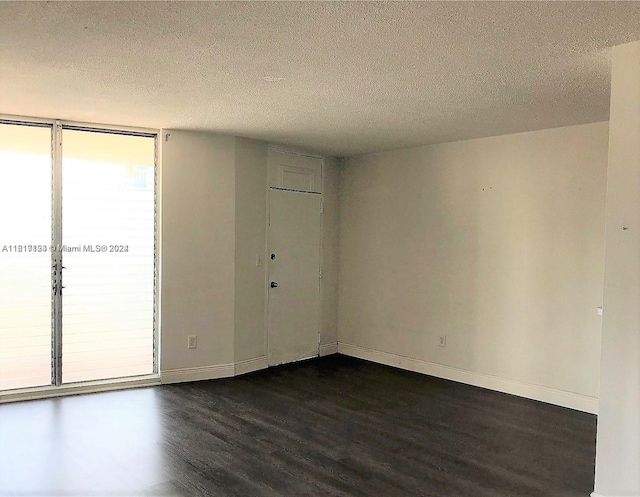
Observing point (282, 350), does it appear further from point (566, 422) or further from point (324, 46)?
point (324, 46)

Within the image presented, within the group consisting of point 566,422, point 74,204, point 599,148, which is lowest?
point 566,422

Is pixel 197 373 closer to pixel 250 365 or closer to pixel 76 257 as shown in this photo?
pixel 250 365

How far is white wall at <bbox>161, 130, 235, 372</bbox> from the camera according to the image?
16.4ft

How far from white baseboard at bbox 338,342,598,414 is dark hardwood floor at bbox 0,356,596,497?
0.11 metres

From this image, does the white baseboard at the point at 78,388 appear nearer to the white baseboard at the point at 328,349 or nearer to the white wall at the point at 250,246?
the white wall at the point at 250,246

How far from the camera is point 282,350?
232 inches

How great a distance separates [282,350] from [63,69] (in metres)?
3.64

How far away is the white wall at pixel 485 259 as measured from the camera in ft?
14.7

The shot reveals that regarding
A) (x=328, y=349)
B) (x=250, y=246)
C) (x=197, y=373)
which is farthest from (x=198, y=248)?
(x=328, y=349)

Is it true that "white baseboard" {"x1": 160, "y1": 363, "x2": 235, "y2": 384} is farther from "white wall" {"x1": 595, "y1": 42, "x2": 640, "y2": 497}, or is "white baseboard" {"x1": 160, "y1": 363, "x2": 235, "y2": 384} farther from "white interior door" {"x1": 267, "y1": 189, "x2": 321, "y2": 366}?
"white wall" {"x1": 595, "y1": 42, "x2": 640, "y2": 497}

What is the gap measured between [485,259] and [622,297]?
2.35 m

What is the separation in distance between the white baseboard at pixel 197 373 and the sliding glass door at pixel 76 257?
18 centimetres

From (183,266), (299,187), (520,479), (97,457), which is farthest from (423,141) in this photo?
(97,457)

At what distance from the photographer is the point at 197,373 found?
16.9 ft
